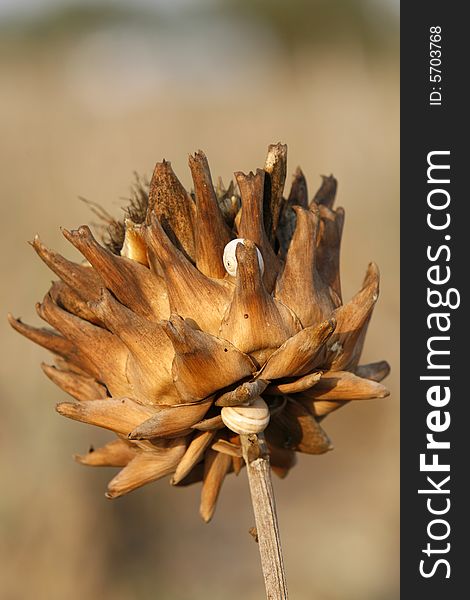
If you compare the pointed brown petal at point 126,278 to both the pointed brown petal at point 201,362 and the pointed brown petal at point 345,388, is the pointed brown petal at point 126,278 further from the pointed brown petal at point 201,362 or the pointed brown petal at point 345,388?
the pointed brown petal at point 345,388

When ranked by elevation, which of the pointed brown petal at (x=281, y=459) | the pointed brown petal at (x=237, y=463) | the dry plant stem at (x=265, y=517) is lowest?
the dry plant stem at (x=265, y=517)

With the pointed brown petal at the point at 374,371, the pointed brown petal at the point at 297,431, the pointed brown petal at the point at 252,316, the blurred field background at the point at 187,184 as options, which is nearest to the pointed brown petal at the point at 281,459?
the pointed brown petal at the point at 297,431

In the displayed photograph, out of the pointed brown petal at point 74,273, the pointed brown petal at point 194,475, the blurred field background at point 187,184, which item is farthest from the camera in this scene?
the blurred field background at point 187,184

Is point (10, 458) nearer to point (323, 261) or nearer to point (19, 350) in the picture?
point (19, 350)

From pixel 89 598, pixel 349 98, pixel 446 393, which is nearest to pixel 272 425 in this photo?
pixel 446 393

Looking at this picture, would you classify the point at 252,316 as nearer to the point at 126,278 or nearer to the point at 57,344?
the point at 126,278

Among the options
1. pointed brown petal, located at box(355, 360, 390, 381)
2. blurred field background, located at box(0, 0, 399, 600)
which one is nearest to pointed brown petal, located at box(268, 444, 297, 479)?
pointed brown petal, located at box(355, 360, 390, 381)

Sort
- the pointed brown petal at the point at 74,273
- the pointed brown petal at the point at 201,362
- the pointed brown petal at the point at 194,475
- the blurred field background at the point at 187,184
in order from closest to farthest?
the pointed brown petal at the point at 201,362, the pointed brown petal at the point at 74,273, the pointed brown petal at the point at 194,475, the blurred field background at the point at 187,184

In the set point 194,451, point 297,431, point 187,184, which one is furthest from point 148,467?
point 187,184
